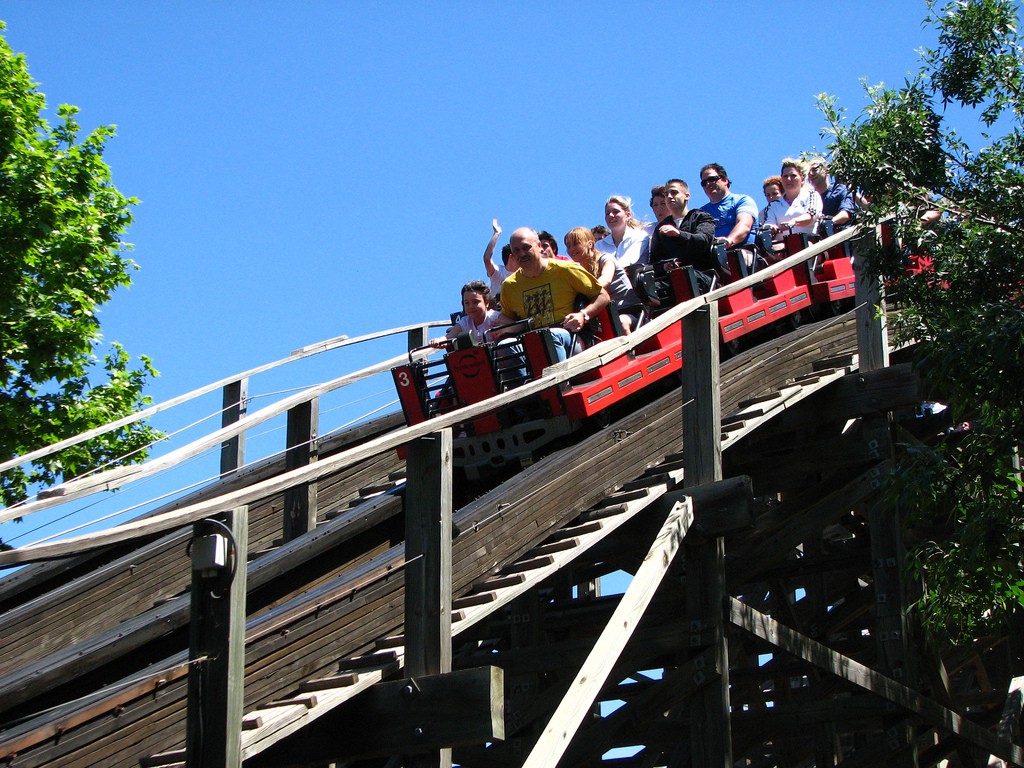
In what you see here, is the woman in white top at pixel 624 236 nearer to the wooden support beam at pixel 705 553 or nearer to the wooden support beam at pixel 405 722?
the wooden support beam at pixel 705 553

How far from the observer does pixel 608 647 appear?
20.1ft

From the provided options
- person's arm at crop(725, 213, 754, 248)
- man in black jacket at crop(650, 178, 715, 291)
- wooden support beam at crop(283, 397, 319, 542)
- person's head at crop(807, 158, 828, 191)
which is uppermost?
person's head at crop(807, 158, 828, 191)

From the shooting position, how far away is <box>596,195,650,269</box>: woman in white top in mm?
10867

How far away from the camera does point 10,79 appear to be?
15109 millimetres

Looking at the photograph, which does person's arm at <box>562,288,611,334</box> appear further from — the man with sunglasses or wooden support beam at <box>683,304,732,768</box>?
the man with sunglasses

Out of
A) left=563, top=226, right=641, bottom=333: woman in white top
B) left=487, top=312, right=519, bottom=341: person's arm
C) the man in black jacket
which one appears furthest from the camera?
the man in black jacket

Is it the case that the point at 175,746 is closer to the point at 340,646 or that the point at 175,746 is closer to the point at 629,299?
the point at 340,646

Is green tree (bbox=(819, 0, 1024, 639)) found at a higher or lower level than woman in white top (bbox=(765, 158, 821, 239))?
lower

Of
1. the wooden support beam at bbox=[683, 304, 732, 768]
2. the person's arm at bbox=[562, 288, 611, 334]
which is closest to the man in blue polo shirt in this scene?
the person's arm at bbox=[562, 288, 611, 334]

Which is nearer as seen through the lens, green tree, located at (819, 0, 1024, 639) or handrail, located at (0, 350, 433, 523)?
handrail, located at (0, 350, 433, 523)

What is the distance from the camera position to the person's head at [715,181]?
37.9 feet

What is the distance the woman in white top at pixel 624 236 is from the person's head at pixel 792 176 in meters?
1.48

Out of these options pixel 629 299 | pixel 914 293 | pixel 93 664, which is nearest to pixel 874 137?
pixel 914 293

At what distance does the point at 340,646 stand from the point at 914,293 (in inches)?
149
